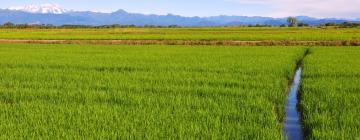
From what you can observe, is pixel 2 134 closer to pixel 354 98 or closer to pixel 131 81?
pixel 131 81

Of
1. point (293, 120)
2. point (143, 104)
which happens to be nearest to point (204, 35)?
point (143, 104)

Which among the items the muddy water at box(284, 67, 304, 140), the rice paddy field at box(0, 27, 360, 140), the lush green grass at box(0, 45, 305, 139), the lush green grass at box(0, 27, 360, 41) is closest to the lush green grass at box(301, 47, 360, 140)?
the rice paddy field at box(0, 27, 360, 140)

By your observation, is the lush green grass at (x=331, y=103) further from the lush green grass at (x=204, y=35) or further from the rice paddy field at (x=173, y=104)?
the lush green grass at (x=204, y=35)

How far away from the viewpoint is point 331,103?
772 centimetres

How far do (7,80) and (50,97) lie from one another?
3.05 m

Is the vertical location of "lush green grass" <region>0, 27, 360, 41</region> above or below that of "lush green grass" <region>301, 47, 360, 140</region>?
above

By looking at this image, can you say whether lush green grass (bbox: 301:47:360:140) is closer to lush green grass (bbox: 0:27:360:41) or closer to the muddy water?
the muddy water

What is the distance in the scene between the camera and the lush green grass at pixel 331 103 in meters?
5.80

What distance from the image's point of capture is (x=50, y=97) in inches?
334

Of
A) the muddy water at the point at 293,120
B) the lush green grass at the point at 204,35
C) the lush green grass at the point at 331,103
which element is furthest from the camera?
the lush green grass at the point at 204,35

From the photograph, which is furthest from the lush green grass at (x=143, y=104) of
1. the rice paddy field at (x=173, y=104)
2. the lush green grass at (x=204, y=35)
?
the lush green grass at (x=204, y=35)

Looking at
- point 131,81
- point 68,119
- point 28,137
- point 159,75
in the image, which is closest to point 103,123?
point 68,119

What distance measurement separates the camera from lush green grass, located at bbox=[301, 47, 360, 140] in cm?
580

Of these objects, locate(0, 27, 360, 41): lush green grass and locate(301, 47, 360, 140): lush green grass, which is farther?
locate(0, 27, 360, 41): lush green grass
